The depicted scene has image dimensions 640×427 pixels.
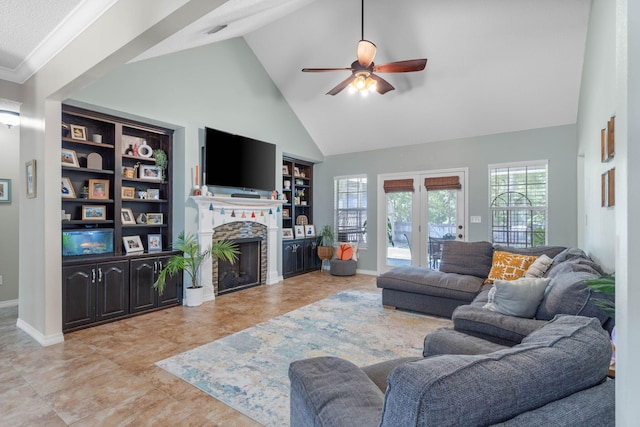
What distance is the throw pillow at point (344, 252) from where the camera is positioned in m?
6.79

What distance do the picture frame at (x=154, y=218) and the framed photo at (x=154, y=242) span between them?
0.60ft

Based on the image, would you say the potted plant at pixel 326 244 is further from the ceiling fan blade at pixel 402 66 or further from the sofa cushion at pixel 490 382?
the sofa cushion at pixel 490 382

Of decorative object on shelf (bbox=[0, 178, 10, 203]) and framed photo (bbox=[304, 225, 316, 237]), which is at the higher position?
decorative object on shelf (bbox=[0, 178, 10, 203])

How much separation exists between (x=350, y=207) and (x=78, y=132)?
16.3 ft

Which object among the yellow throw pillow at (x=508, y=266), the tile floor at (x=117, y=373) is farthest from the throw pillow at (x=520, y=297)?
the tile floor at (x=117, y=373)

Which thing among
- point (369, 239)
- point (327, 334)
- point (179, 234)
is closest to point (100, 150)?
point (179, 234)

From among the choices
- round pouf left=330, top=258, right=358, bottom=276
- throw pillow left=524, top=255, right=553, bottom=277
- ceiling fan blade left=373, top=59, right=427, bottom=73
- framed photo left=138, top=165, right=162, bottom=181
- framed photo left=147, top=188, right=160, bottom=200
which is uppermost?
ceiling fan blade left=373, top=59, right=427, bottom=73

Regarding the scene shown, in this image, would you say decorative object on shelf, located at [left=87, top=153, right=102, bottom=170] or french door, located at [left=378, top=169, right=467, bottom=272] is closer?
decorative object on shelf, located at [left=87, top=153, right=102, bottom=170]

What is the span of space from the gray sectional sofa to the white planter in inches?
148

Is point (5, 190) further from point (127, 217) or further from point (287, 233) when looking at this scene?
point (287, 233)

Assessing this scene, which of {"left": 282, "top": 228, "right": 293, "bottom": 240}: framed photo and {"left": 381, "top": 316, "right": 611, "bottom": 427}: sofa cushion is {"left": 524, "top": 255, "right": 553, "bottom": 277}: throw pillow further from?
{"left": 282, "top": 228, "right": 293, "bottom": 240}: framed photo

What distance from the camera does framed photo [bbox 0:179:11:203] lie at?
4.42 metres

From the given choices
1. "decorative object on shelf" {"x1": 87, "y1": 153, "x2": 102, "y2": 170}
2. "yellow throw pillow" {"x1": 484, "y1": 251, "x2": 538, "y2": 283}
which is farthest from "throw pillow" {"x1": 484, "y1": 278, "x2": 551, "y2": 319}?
"decorative object on shelf" {"x1": 87, "y1": 153, "x2": 102, "y2": 170}

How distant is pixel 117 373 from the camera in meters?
2.62
